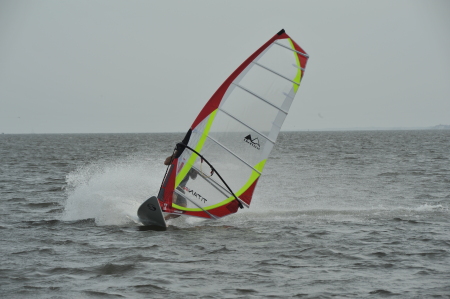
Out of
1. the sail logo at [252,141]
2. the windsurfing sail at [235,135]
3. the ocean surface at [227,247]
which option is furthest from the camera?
the sail logo at [252,141]

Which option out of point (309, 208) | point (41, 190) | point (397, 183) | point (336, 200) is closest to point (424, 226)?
point (309, 208)

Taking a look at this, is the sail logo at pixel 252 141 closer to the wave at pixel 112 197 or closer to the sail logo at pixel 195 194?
the sail logo at pixel 195 194

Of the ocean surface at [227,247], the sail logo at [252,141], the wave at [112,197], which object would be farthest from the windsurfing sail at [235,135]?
the wave at [112,197]

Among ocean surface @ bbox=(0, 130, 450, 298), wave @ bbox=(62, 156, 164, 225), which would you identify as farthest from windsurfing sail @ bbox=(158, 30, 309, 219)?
wave @ bbox=(62, 156, 164, 225)

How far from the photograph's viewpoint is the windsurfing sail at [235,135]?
903cm

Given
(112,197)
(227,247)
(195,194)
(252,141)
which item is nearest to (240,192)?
(195,194)

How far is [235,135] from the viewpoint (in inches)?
364

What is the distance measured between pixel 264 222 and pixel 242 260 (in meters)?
2.68

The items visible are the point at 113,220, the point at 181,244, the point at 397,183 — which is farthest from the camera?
the point at 397,183

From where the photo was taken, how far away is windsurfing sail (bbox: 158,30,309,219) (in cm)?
903

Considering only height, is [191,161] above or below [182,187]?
above

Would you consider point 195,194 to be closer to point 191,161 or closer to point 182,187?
point 182,187

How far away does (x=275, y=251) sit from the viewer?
770 centimetres

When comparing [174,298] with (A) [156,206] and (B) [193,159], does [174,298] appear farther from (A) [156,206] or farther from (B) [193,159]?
(B) [193,159]
